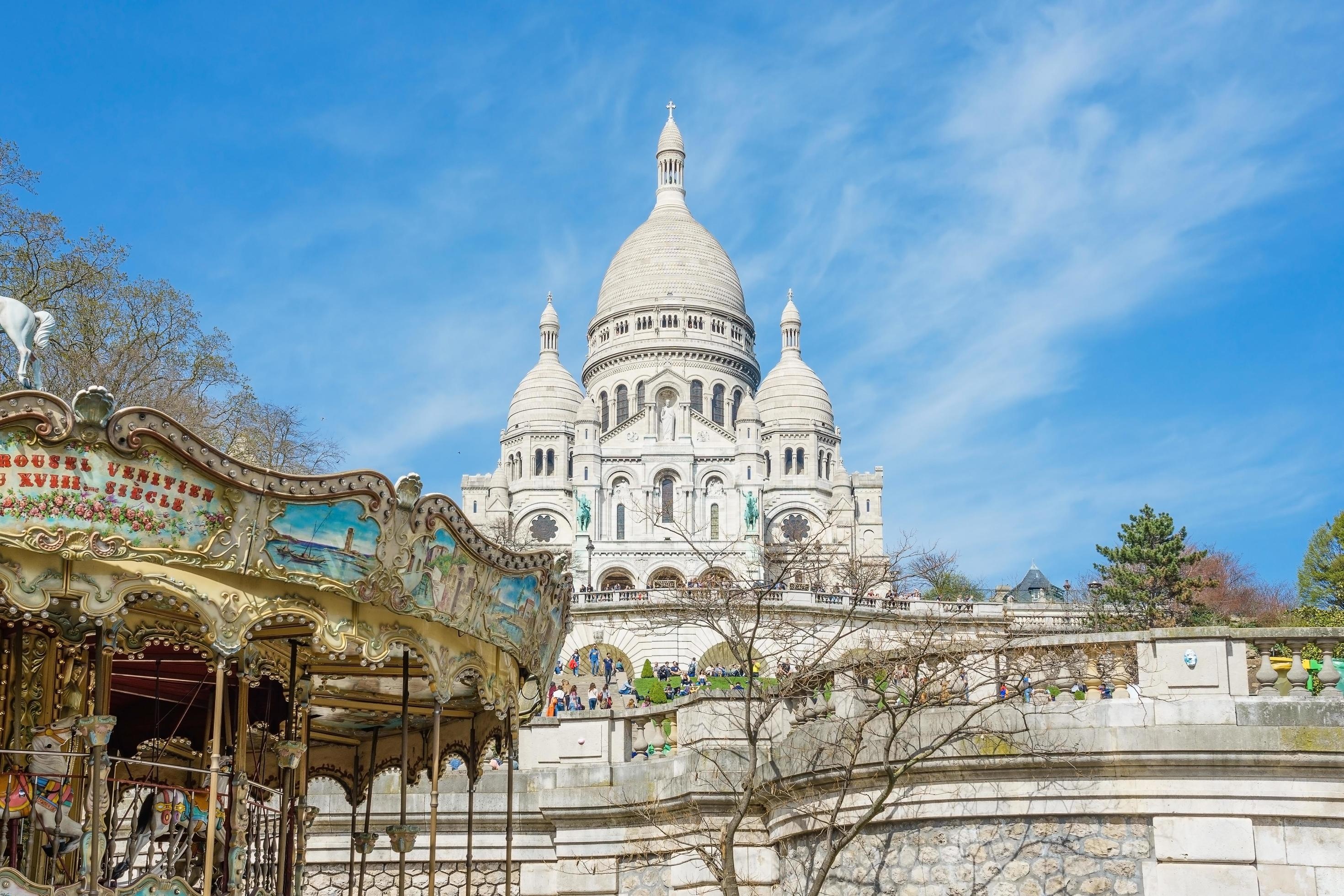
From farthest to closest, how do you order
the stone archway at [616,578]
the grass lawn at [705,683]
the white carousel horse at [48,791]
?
1. the stone archway at [616,578]
2. the grass lawn at [705,683]
3. the white carousel horse at [48,791]

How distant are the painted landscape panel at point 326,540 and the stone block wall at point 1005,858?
5.41 meters

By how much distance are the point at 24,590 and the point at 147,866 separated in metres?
2.49

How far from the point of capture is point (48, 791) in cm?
1034

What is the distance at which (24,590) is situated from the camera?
9.16 metres

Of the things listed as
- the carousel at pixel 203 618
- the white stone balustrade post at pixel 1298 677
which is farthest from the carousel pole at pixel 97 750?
the white stone balustrade post at pixel 1298 677

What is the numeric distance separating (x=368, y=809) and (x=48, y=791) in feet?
14.3

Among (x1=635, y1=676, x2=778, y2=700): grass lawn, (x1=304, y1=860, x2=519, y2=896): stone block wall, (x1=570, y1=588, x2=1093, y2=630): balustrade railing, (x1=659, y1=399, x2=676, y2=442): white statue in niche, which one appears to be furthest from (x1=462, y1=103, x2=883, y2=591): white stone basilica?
(x1=304, y1=860, x2=519, y2=896): stone block wall

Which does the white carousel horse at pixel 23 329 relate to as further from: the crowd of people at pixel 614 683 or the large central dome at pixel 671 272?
the large central dome at pixel 671 272

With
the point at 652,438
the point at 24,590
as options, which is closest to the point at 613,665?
the point at 24,590

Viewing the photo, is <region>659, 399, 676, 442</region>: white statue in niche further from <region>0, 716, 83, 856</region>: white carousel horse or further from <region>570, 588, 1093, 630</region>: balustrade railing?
<region>0, 716, 83, 856</region>: white carousel horse

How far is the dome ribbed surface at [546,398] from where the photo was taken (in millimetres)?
93250

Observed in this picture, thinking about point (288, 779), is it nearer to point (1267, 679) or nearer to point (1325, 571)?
point (1267, 679)

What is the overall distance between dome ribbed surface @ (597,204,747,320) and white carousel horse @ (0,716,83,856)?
85.5 meters

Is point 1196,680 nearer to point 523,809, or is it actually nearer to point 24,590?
point 523,809
